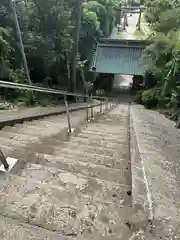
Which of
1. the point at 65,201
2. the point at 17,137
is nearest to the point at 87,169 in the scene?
the point at 65,201

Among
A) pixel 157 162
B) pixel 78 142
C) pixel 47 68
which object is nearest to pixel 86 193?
pixel 157 162

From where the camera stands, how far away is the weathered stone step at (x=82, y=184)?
66.3 inches

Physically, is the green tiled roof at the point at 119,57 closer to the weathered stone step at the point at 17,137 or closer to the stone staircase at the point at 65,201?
the weathered stone step at the point at 17,137

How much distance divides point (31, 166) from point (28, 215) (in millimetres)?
631

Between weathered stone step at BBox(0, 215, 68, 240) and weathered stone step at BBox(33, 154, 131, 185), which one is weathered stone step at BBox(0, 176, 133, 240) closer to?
weathered stone step at BBox(0, 215, 68, 240)

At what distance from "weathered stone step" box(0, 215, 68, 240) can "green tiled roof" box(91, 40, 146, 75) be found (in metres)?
18.9

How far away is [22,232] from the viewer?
1.24m

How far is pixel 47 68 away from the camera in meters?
13.7

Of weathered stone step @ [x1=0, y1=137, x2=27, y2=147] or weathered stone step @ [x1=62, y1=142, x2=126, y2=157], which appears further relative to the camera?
weathered stone step @ [x1=62, y1=142, x2=126, y2=157]

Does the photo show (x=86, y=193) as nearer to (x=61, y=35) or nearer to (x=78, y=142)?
(x=78, y=142)

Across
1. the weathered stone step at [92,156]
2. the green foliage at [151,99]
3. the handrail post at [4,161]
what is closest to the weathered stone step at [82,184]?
the handrail post at [4,161]

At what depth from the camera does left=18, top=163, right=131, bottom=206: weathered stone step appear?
1.68 meters

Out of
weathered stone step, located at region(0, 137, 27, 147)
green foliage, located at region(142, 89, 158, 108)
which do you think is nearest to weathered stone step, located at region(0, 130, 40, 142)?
weathered stone step, located at region(0, 137, 27, 147)

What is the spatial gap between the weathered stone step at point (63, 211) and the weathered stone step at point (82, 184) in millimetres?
91
